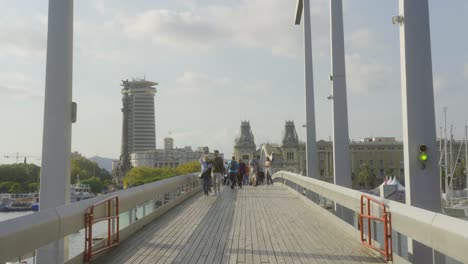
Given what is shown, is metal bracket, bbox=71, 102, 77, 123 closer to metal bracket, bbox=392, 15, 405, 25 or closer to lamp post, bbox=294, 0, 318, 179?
metal bracket, bbox=392, 15, 405, 25

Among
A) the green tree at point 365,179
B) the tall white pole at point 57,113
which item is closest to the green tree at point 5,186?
the green tree at point 365,179

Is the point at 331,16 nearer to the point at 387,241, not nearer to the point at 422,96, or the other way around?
the point at 422,96

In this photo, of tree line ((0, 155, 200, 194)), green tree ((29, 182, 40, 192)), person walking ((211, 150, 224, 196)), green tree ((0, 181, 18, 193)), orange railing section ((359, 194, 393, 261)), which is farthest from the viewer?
tree line ((0, 155, 200, 194))

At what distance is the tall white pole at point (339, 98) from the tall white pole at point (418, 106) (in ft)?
21.3

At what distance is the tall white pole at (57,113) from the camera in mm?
8125

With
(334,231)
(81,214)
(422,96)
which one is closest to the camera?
(81,214)

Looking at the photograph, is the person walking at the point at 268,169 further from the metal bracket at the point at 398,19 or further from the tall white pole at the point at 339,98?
the metal bracket at the point at 398,19

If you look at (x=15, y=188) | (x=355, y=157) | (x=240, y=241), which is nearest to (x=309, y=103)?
(x=240, y=241)

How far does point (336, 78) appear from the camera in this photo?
1459cm

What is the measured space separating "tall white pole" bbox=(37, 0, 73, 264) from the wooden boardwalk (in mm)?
1295

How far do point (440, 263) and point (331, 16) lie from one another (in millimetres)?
8966

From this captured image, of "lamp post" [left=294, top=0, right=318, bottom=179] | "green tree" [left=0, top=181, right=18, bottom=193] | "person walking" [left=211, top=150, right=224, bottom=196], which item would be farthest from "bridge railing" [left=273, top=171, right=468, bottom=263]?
"green tree" [left=0, top=181, right=18, bottom=193]

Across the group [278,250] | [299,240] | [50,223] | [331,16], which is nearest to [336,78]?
[331,16]

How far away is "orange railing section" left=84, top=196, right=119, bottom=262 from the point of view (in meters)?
7.30
